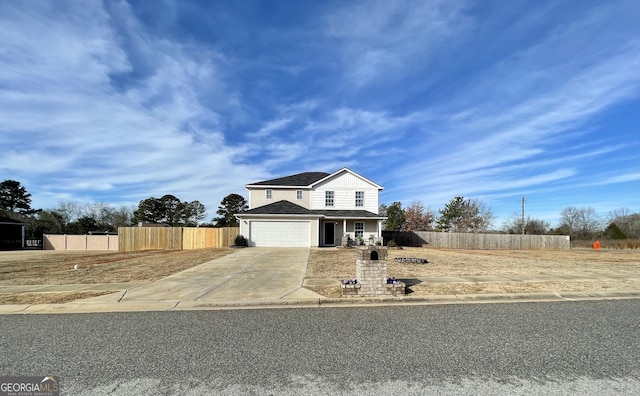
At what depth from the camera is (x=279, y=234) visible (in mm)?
23797

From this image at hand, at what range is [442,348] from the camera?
164 inches

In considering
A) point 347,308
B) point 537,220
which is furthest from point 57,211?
point 537,220

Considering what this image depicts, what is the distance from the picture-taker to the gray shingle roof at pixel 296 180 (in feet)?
89.5

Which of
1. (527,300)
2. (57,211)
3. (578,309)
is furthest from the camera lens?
(57,211)

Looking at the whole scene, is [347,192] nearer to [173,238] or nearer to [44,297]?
[173,238]

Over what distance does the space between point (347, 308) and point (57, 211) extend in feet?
200

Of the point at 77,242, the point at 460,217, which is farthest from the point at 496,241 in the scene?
the point at 77,242

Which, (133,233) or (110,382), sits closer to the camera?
(110,382)

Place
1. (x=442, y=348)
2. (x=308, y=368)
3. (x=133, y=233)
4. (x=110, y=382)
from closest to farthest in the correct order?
(x=110, y=382), (x=308, y=368), (x=442, y=348), (x=133, y=233)

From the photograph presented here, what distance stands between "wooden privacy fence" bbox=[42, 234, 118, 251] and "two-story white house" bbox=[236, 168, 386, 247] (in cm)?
1636

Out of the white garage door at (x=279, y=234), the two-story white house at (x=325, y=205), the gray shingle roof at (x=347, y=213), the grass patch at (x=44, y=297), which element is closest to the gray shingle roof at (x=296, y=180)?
the two-story white house at (x=325, y=205)

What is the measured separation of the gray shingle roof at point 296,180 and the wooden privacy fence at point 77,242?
17009mm

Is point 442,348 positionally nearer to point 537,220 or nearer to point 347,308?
point 347,308

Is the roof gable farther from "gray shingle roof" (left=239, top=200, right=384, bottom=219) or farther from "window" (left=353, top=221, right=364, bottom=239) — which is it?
"window" (left=353, top=221, right=364, bottom=239)
